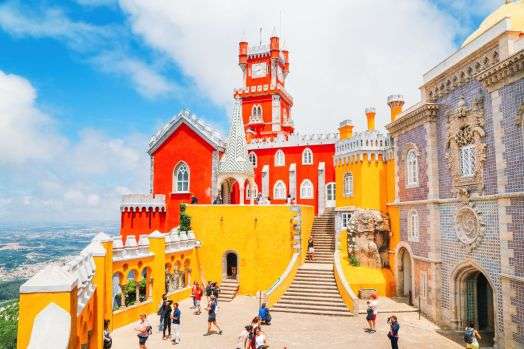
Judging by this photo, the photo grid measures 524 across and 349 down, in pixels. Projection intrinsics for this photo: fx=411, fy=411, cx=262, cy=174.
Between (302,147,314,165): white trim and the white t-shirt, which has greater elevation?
(302,147,314,165): white trim

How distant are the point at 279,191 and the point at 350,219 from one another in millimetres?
10954

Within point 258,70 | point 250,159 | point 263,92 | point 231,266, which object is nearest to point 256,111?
point 263,92

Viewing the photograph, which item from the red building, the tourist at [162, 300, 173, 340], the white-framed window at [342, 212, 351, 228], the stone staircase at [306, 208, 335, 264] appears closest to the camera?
the tourist at [162, 300, 173, 340]

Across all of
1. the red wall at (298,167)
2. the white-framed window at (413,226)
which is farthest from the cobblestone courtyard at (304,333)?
the red wall at (298,167)

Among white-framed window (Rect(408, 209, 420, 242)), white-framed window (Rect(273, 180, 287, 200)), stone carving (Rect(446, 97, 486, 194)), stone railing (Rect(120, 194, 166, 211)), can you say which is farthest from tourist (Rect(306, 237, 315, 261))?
stone railing (Rect(120, 194, 166, 211))

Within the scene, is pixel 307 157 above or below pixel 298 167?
above

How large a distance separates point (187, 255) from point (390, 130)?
45.2 ft

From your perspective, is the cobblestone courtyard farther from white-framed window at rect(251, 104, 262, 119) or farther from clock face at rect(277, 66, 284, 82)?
clock face at rect(277, 66, 284, 82)

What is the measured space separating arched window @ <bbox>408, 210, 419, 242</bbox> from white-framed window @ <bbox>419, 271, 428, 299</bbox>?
1.74 meters

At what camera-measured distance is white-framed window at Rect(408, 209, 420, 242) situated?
20.5 metres

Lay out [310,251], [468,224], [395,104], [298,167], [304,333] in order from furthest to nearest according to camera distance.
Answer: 1. [298,167]
2. [310,251]
3. [395,104]
4. [304,333]
5. [468,224]

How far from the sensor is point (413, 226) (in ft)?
69.0

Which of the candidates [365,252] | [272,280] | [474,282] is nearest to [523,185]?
[474,282]

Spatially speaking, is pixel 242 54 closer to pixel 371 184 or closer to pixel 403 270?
pixel 371 184
